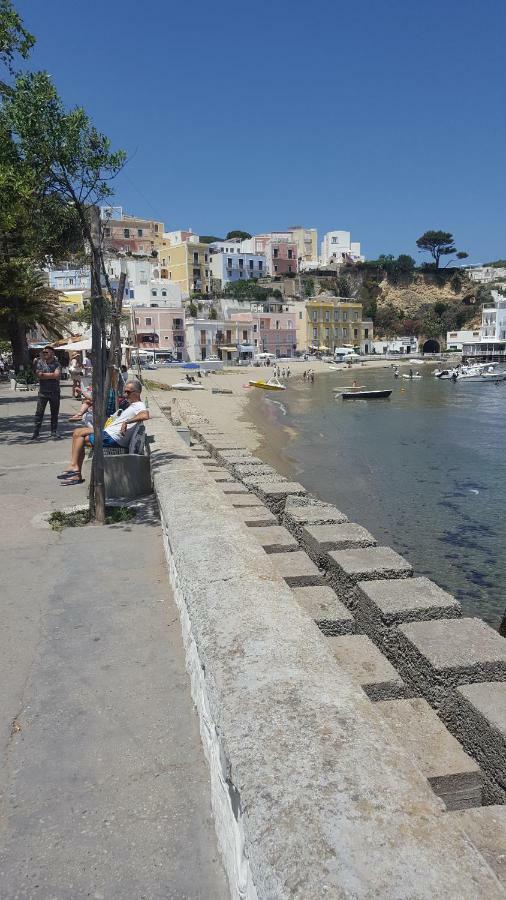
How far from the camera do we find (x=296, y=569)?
4.43 meters

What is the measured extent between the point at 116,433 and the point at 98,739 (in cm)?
513

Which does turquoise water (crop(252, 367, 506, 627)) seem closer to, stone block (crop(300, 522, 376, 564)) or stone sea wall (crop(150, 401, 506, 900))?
stone block (crop(300, 522, 376, 564))

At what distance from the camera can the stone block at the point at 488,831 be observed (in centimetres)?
→ 228

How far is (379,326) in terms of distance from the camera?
122 m

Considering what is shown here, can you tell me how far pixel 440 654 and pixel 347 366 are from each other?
296 ft

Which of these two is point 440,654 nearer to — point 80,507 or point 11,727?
point 11,727

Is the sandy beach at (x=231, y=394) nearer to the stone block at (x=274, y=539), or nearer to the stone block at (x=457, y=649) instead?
the stone block at (x=274, y=539)

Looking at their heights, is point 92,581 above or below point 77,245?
below

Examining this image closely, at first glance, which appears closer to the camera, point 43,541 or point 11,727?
point 11,727

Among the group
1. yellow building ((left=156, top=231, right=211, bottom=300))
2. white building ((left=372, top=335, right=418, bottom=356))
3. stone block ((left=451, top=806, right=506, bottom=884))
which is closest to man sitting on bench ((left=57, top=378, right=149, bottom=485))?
stone block ((left=451, top=806, right=506, bottom=884))

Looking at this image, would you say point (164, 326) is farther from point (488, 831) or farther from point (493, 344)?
point (488, 831)

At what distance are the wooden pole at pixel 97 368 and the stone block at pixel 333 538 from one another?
2069 millimetres

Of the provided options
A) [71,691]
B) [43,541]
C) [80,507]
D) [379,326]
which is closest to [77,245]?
[80,507]

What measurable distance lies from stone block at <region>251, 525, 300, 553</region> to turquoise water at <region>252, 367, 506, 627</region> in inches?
151
